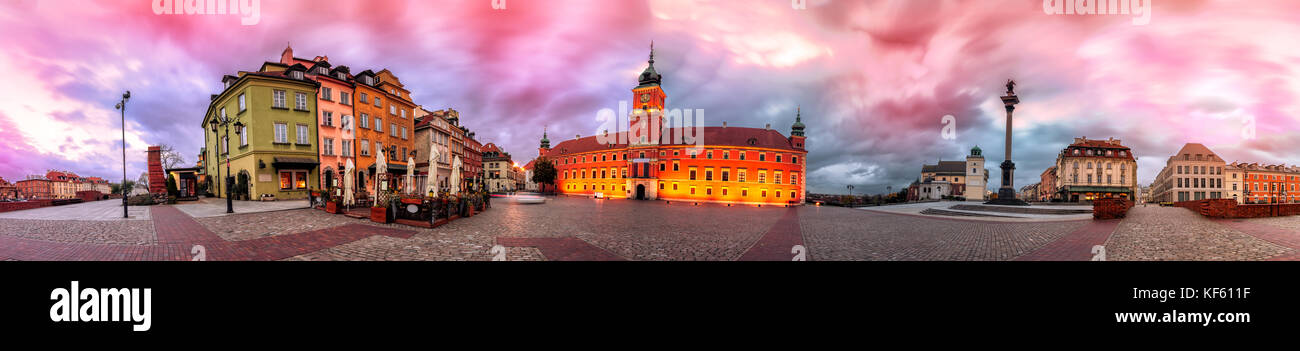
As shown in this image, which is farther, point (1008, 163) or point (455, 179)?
point (1008, 163)

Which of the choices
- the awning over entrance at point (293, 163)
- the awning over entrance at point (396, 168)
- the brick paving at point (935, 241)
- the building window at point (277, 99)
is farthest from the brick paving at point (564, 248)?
the awning over entrance at point (396, 168)

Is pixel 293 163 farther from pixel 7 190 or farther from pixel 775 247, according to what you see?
pixel 775 247

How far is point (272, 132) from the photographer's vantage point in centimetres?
1788

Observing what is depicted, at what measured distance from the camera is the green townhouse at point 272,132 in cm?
1742

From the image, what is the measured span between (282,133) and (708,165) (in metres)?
32.0

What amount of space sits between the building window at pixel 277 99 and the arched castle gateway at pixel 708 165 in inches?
1052

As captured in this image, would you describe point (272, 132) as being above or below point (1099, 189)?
above

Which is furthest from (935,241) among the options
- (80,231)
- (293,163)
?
(293,163)

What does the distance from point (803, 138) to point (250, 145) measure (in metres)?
44.0

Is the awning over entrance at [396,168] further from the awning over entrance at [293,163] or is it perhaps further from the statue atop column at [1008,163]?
the statue atop column at [1008,163]

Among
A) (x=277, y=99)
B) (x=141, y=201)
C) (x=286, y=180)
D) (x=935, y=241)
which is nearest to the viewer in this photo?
(x=935, y=241)

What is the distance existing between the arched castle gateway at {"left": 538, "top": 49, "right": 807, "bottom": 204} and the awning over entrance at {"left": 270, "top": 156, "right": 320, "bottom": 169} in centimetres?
2514
